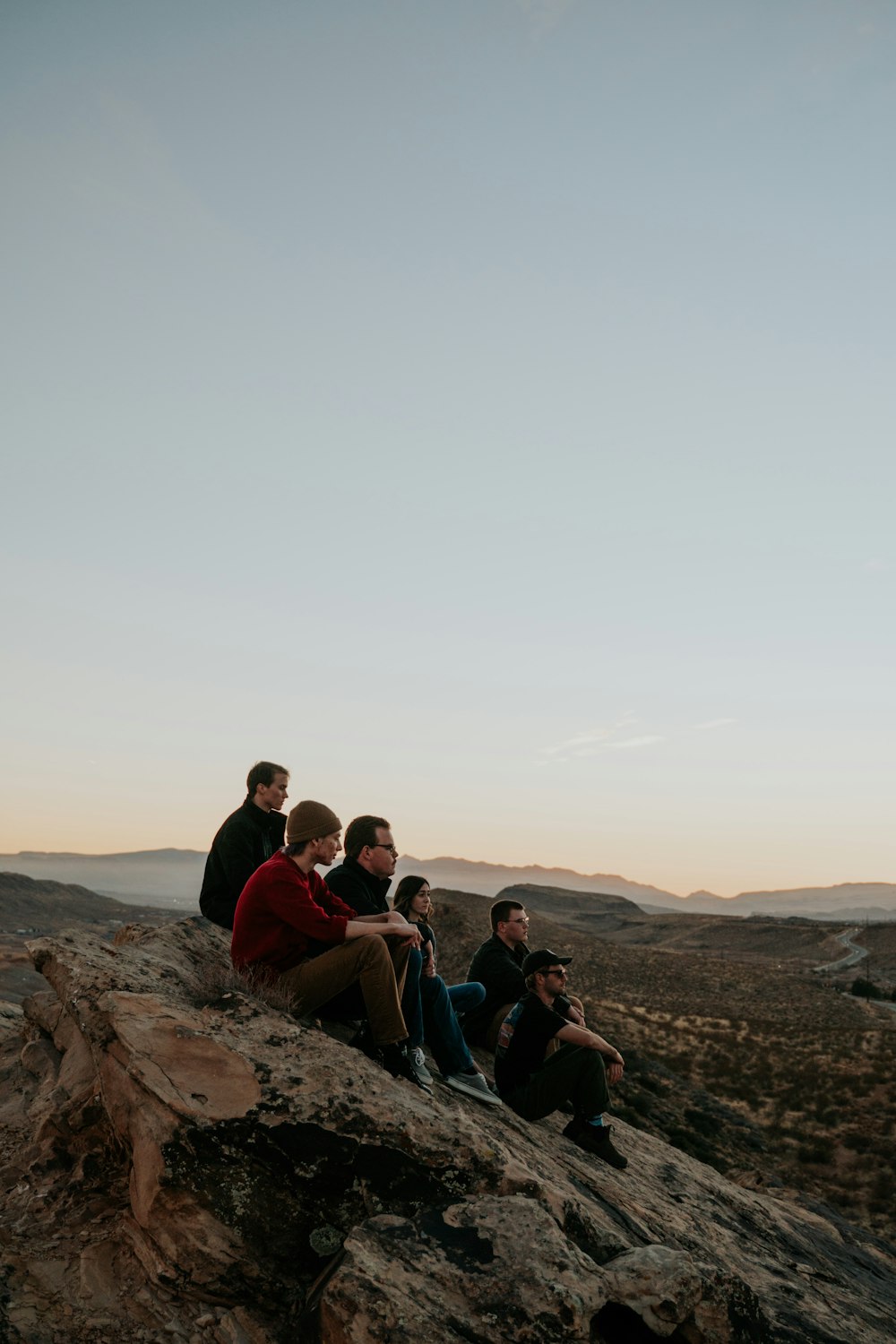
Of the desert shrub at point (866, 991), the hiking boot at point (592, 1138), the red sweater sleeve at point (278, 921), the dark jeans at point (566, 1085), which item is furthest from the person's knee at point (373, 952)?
the desert shrub at point (866, 991)

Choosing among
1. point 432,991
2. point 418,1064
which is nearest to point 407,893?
point 432,991

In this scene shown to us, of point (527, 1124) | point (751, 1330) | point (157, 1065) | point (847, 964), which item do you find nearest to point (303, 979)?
point (157, 1065)

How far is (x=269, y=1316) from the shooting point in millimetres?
4199

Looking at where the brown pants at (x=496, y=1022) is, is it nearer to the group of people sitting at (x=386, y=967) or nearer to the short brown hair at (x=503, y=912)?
the group of people sitting at (x=386, y=967)

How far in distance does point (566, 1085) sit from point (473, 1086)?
2.79ft

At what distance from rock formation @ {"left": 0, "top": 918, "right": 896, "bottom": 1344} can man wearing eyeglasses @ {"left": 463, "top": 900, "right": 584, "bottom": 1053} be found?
2318 mm

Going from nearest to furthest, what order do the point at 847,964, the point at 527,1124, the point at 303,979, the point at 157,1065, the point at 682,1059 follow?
1. the point at 157,1065
2. the point at 303,979
3. the point at 527,1124
4. the point at 682,1059
5. the point at 847,964

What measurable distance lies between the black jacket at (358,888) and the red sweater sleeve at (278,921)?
1.08 metres

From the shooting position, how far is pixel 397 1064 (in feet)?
18.8

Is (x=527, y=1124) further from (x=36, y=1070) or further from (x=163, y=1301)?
(x=36, y=1070)

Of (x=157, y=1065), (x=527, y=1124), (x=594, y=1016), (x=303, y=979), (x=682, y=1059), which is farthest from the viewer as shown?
(x=594, y=1016)

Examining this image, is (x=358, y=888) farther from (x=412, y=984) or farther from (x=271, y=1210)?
(x=271, y=1210)

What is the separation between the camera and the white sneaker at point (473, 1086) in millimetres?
6887

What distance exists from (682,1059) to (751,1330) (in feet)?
81.8
